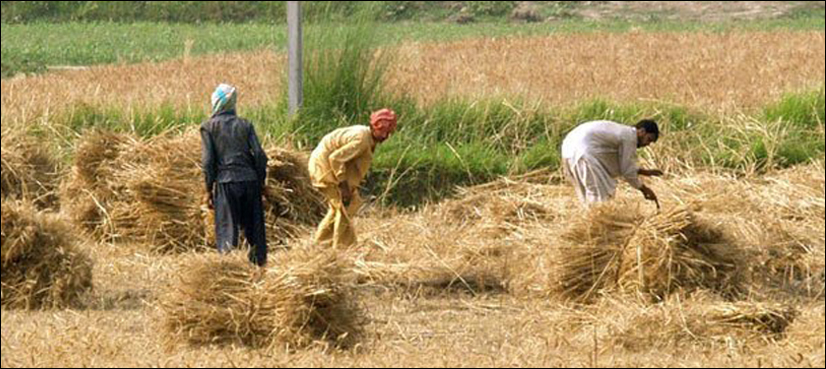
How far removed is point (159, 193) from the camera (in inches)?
523

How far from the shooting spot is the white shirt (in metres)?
11.7

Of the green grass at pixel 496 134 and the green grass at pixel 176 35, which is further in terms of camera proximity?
the green grass at pixel 176 35

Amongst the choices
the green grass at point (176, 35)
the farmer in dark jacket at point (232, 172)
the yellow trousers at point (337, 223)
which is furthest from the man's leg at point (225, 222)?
the green grass at point (176, 35)

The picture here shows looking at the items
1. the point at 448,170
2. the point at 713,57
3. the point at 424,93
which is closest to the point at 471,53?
the point at 713,57

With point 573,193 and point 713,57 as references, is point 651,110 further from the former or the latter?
point 713,57

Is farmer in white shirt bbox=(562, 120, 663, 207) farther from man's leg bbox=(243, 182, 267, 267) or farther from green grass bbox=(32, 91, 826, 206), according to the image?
green grass bbox=(32, 91, 826, 206)

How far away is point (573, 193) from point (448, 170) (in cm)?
159

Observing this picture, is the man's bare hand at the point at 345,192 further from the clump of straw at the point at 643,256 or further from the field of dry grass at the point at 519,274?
the clump of straw at the point at 643,256

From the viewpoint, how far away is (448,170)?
15328 millimetres

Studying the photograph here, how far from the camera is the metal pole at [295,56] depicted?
1564 cm

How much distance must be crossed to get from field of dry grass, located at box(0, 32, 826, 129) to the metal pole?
1.01 meters

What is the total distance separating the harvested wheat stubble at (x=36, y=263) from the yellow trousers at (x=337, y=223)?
187 centimetres

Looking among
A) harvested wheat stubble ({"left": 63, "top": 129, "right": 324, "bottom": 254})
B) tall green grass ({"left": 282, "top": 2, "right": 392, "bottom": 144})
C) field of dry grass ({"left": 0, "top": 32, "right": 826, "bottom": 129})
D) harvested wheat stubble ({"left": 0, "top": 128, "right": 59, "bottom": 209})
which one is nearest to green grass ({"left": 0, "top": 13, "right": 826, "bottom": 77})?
field of dry grass ({"left": 0, "top": 32, "right": 826, "bottom": 129})

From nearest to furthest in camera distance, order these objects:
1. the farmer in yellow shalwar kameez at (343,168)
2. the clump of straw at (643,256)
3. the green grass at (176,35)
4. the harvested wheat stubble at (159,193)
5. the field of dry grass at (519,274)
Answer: the field of dry grass at (519,274), the clump of straw at (643,256), the farmer in yellow shalwar kameez at (343,168), the harvested wheat stubble at (159,193), the green grass at (176,35)
